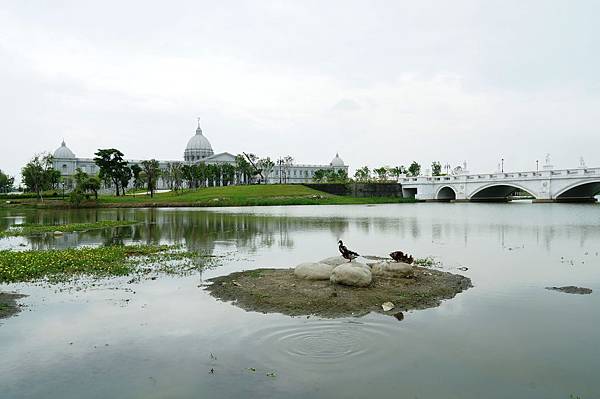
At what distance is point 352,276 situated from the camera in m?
16.1

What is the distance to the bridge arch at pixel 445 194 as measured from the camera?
380 feet

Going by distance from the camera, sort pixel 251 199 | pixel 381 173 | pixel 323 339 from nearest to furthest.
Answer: pixel 323 339, pixel 251 199, pixel 381 173

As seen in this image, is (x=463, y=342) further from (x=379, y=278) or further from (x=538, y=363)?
(x=379, y=278)

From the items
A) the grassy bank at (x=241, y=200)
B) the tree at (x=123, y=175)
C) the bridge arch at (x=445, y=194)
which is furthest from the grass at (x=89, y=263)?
the bridge arch at (x=445, y=194)

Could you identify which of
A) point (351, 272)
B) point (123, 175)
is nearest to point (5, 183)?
point (123, 175)

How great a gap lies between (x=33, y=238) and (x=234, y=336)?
2722 centimetres

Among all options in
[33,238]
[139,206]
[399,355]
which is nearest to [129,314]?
[399,355]

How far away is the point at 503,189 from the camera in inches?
4274

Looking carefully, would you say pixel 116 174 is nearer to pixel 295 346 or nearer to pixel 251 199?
pixel 251 199

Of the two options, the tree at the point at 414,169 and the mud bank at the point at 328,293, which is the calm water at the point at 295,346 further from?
the tree at the point at 414,169

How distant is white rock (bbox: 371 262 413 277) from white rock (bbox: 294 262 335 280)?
1.77 metres

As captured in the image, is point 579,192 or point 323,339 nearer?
point 323,339

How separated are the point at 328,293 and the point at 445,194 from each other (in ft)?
357

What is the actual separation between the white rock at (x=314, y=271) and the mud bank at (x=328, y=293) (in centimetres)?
24
